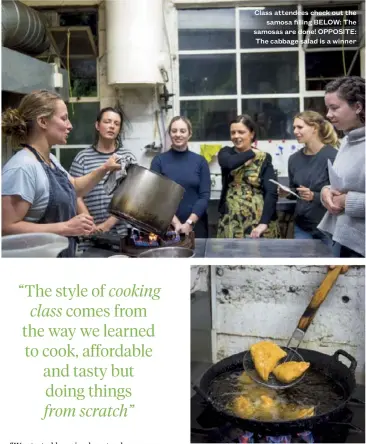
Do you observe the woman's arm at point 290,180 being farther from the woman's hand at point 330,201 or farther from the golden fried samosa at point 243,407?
the golden fried samosa at point 243,407

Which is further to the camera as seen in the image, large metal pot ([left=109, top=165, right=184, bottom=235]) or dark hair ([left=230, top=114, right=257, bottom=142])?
dark hair ([left=230, top=114, right=257, bottom=142])

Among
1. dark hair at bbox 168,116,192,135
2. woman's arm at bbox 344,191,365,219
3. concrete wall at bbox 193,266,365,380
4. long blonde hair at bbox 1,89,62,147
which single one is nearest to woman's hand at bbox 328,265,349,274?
concrete wall at bbox 193,266,365,380

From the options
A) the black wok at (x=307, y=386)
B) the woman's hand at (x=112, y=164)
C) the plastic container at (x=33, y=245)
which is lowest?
the black wok at (x=307, y=386)

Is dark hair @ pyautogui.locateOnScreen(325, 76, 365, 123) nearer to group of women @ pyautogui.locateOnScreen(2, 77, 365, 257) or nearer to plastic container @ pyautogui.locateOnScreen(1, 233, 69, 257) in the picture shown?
group of women @ pyautogui.locateOnScreen(2, 77, 365, 257)

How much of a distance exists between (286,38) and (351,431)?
895 mm

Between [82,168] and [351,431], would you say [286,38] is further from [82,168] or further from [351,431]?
[351,431]

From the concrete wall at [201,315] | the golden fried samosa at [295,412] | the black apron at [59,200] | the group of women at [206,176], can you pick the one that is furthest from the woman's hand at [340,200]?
the black apron at [59,200]

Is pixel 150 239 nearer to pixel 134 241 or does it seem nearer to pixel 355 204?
pixel 134 241

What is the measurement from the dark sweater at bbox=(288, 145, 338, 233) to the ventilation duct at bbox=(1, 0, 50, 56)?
62cm

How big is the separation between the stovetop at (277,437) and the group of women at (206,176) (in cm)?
36

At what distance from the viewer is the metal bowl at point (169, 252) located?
118cm

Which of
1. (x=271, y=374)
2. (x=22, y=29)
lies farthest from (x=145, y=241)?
(x=22, y=29)

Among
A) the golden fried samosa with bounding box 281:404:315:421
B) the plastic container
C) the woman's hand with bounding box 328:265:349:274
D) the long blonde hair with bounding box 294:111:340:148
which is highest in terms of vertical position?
the long blonde hair with bounding box 294:111:340:148

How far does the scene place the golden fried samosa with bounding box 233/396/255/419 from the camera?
121 centimetres
